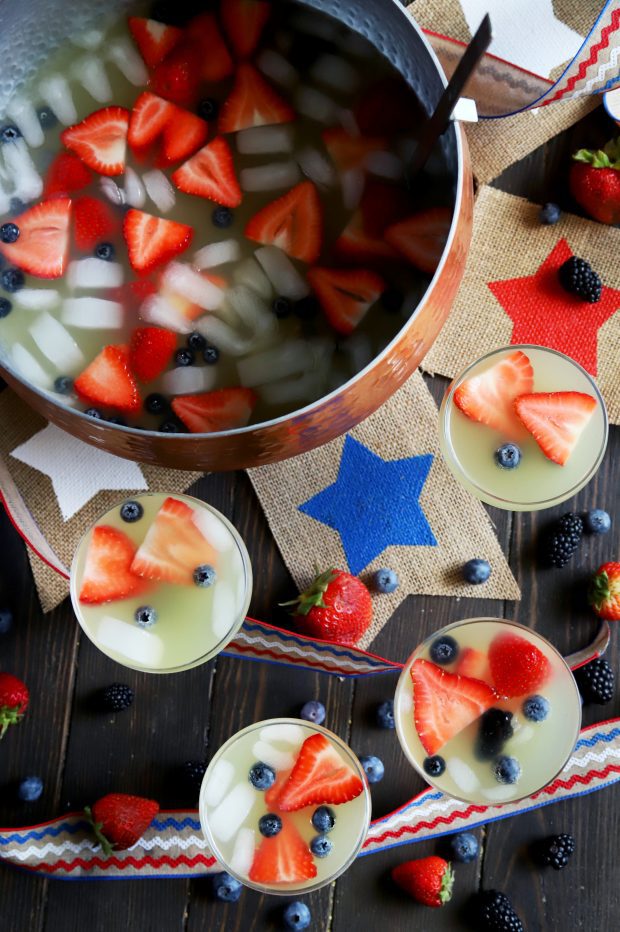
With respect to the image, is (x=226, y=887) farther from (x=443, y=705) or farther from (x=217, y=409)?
(x=217, y=409)

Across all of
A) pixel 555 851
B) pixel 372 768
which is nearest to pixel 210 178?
pixel 372 768

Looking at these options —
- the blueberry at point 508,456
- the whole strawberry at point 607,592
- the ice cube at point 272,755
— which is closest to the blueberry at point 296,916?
the ice cube at point 272,755

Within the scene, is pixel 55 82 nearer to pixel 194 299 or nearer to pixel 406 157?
pixel 194 299

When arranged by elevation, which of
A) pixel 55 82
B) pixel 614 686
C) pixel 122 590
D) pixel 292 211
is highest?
pixel 55 82

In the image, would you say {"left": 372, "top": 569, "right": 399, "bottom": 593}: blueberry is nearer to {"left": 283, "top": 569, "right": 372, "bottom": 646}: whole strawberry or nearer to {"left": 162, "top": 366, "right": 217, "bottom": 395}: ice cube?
{"left": 283, "top": 569, "right": 372, "bottom": 646}: whole strawberry

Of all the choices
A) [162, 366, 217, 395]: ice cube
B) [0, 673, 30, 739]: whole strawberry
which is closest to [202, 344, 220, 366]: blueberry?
[162, 366, 217, 395]: ice cube

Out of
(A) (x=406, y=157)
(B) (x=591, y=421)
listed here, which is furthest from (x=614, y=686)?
(A) (x=406, y=157)

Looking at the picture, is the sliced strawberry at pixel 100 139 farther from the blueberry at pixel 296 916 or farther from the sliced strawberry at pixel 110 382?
the blueberry at pixel 296 916
